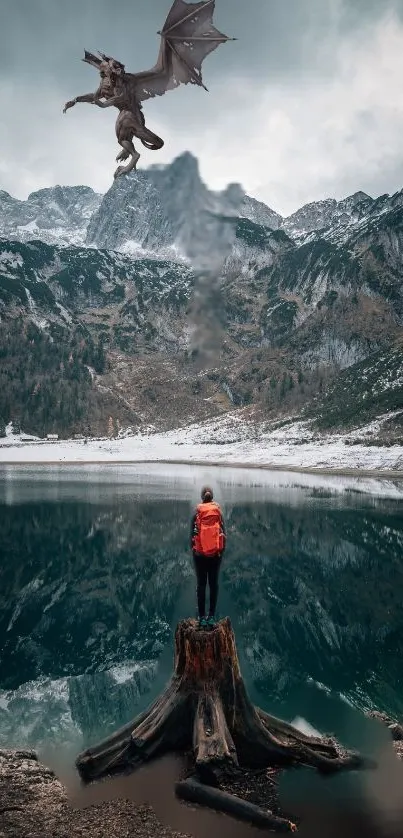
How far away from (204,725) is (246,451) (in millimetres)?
123019

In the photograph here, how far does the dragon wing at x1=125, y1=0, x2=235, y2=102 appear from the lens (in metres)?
10.4

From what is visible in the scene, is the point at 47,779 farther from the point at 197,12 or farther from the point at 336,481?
the point at 336,481

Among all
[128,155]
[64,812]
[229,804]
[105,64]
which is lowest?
[64,812]

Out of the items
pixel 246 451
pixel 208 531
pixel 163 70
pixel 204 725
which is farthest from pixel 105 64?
pixel 246 451

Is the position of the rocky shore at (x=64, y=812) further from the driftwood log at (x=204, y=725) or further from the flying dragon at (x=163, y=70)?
the flying dragon at (x=163, y=70)

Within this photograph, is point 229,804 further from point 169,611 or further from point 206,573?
point 169,611

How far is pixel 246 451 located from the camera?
131375 mm

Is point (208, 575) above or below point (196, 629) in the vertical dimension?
above

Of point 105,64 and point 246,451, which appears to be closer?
point 105,64

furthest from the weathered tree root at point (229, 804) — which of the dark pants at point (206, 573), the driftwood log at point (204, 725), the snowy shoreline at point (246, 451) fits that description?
the snowy shoreline at point (246, 451)

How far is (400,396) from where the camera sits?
480 feet

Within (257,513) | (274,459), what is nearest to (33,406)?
(274,459)

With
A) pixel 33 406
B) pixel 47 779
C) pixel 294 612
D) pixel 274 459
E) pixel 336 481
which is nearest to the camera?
pixel 47 779

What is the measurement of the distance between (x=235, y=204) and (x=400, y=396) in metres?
142
